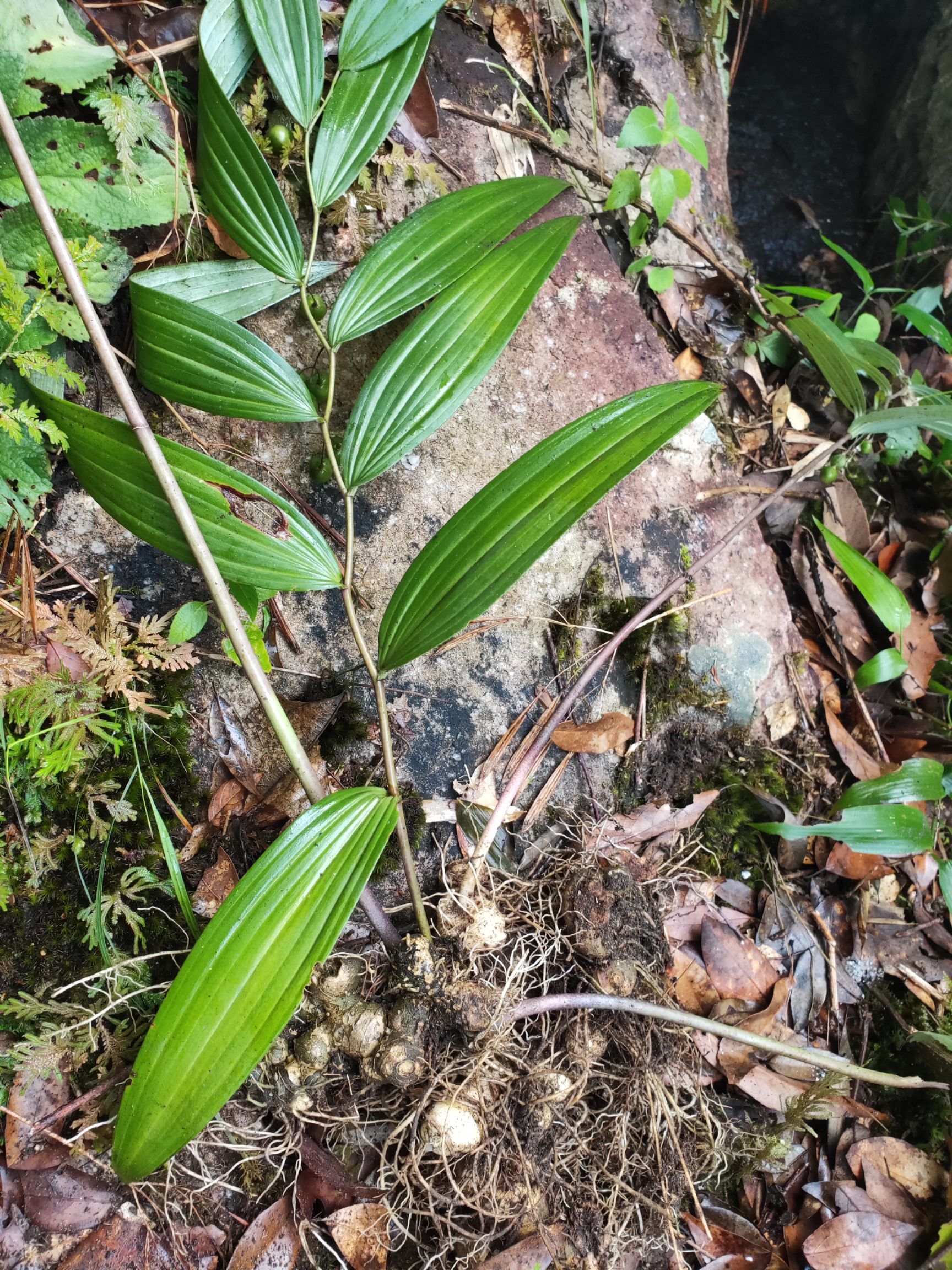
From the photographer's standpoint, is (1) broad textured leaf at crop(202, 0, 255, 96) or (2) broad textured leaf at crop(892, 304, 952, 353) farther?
(2) broad textured leaf at crop(892, 304, 952, 353)

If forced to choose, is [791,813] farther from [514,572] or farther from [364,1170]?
[364,1170]

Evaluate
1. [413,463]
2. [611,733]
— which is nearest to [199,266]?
[413,463]

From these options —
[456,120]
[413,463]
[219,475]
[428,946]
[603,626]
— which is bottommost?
[428,946]

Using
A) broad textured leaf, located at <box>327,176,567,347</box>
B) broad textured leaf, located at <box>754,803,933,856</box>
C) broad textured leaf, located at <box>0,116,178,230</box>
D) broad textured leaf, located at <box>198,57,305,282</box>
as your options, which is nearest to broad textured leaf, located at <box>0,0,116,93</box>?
broad textured leaf, located at <box>0,116,178,230</box>

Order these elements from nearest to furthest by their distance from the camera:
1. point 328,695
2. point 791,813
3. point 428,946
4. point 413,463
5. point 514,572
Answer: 1. point 514,572
2. point 428,946
3. point 328,695
4. point 413,463
5. point 791,813

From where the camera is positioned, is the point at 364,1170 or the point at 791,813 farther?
the point at 791,813

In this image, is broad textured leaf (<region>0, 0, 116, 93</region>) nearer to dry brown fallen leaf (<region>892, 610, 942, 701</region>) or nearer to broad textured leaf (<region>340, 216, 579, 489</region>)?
broad textured leaf (<region>340, 216, 579, 489</region>)
